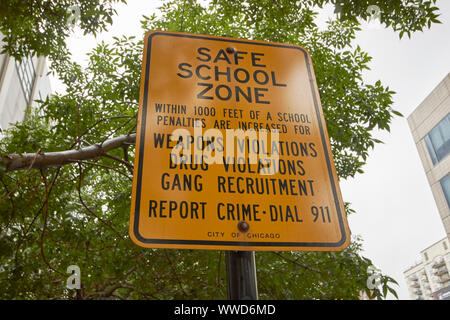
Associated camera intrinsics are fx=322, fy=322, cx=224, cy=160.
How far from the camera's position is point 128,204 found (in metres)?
5.04

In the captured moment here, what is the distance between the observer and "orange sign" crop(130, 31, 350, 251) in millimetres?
1207

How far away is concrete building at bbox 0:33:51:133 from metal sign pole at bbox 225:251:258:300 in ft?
40.9

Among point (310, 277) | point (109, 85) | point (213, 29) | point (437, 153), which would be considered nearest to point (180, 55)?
point (310, 277)

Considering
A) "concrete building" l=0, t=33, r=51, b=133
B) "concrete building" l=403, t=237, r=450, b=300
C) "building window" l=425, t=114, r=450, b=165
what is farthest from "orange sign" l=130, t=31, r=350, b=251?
"concrete building" l=403, t=237, r=450, b=300

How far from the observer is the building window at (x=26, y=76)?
57.0 feet

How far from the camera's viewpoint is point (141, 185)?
125 centimetres

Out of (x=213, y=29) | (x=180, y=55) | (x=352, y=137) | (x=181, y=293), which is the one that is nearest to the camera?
(x=180, y=55)

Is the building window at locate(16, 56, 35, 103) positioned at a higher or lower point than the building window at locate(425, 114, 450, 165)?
higher

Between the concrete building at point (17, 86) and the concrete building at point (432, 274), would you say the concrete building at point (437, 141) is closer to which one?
the concrete building at point (17, 86)

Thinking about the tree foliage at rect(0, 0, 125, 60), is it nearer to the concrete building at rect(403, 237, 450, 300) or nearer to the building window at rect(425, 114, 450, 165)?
the building window at rect(425, 114, 450, 165)

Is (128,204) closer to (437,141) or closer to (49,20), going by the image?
(49,20)

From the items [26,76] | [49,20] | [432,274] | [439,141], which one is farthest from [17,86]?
[432,274]

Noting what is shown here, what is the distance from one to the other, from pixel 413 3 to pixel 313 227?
3536 millimetres
